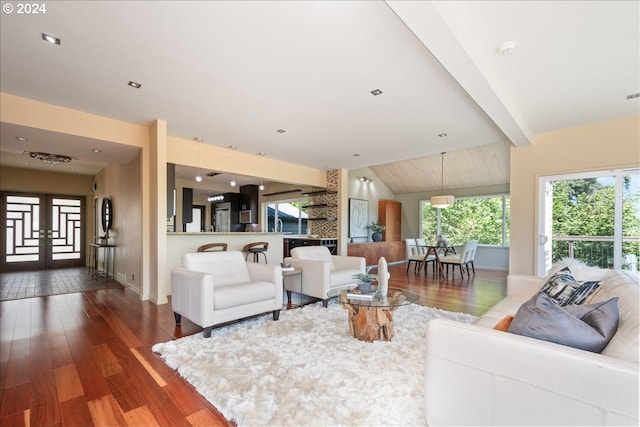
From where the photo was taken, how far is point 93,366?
2.29 meters

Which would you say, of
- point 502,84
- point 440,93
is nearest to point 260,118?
point 440,93

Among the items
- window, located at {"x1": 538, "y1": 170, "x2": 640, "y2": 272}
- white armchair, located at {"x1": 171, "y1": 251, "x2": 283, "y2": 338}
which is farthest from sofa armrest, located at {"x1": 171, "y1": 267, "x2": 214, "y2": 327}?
window, located at {"x1": 538, "y1": 170, "x2": 640, "y2": 272}

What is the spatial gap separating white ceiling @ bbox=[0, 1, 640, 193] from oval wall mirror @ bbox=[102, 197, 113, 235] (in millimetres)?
1912

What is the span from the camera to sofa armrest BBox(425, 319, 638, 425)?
1042 mm

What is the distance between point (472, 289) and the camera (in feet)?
17.5

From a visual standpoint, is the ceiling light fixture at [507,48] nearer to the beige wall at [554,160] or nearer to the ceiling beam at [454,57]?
the ceiling beam at [454,57]

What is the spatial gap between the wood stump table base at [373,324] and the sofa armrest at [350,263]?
1.70 metres

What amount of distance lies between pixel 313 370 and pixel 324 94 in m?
2.86

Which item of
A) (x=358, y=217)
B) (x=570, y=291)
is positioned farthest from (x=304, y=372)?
(x=358, y=217)

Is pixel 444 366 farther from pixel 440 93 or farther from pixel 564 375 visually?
pixel 440 93

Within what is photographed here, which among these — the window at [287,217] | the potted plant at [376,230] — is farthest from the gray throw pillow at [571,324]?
the window at [287,217]

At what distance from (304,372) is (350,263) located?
8.31 ft

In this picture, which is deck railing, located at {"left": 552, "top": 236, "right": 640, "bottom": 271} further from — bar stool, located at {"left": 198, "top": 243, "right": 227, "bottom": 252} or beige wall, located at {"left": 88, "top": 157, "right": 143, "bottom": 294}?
beige wall, located at {"left": 88, "top": 157, "right": 143, "bottom": 294}

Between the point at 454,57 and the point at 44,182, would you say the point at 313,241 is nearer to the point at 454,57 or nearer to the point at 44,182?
the point at 454,57
